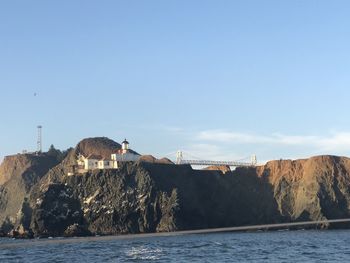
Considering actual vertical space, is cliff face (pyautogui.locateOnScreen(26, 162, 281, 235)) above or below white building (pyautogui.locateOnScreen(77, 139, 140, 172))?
below

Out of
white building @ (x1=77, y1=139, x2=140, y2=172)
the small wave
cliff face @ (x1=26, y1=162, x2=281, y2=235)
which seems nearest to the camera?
the small wave

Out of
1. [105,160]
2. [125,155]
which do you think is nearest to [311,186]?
[125,155]

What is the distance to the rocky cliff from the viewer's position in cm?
14675

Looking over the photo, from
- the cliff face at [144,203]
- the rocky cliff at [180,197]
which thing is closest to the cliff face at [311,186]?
the rocky cliff at [180,197]

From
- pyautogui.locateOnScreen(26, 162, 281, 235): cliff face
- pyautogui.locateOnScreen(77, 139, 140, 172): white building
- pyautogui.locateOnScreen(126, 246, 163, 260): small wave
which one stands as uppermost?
pyautogui.locateOnScreen(77, 139, 140, 172): white building

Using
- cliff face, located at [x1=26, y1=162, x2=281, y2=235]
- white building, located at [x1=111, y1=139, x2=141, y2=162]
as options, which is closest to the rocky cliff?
cliff face, located at [x1=26, y1=162, x2=281, y2=235]

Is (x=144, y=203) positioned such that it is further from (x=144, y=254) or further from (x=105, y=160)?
(x=144, y=254)

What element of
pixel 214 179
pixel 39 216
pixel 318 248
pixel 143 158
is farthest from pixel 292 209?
pixel 318 248

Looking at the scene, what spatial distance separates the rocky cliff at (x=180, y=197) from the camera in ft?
481

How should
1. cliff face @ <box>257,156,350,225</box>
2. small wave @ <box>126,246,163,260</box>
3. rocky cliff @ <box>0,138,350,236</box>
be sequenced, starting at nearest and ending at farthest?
small wave @ <box>126,246,163,260</box>
rocky cliff @ <box>0,138,350,236</box>
cliff face @ <box>257,156,350,225</box>

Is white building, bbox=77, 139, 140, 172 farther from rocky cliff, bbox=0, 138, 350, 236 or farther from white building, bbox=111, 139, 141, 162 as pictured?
rocky cliff, bbox=0, 138, 350, 236

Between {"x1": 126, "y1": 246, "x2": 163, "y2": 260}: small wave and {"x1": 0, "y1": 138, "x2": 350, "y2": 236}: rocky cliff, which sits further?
{"x1": 0, "y1": 138, "x2": 350, "y2": 236}: rocky cliff

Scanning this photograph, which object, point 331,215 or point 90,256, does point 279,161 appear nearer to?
point 331,215

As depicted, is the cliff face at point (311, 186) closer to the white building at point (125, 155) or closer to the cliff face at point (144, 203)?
the cliff face at point (144, 203)
